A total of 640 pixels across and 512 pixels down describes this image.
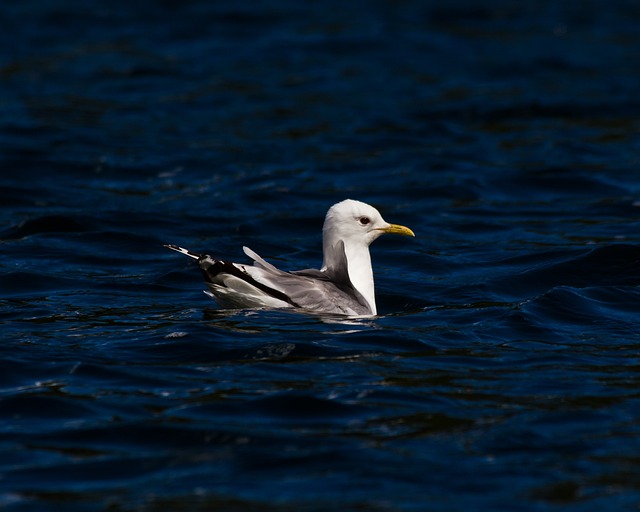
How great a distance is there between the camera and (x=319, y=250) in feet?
44.9

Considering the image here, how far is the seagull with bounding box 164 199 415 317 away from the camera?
9.62 meters

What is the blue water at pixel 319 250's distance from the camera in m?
6.95

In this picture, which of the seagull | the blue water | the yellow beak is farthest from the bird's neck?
the blue water

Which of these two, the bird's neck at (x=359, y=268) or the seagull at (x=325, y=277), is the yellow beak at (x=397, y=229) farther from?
the bird's neck at (x=359, y=268)

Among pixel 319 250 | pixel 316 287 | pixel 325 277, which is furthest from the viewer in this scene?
pixel 319 250

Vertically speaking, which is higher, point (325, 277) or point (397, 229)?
point (397, 229)

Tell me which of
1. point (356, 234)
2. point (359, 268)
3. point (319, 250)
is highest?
point (356, 234)

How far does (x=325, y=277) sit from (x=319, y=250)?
328cm

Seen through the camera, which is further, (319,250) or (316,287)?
(319,250)

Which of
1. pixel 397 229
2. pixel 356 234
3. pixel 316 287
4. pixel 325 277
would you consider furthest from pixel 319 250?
pixel 316 287

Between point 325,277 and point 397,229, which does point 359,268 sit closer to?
point 397,229

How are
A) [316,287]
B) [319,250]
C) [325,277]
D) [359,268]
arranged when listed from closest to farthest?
[316,287] → [325,277] → [359,268] → [319,250]

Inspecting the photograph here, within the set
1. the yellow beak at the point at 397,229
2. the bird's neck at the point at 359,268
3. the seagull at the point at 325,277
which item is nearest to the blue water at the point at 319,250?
the seagull at the point at 325,277

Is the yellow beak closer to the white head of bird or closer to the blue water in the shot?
the white head of bird
